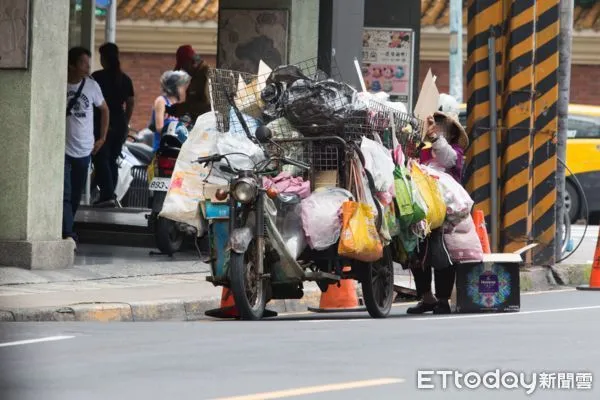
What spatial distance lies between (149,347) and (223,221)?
2.48 metres

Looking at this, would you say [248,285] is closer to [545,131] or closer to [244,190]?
[244,190]

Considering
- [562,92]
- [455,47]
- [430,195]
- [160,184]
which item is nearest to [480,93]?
[562,92]

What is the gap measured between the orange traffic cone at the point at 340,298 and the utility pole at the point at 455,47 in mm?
20899

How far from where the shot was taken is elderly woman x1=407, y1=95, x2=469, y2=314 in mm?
14039

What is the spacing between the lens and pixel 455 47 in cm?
3522

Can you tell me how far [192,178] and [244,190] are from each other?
3.26 ft

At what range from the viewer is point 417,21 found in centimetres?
1978

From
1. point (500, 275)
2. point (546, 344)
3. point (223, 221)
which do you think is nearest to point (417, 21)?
point (500, 275)

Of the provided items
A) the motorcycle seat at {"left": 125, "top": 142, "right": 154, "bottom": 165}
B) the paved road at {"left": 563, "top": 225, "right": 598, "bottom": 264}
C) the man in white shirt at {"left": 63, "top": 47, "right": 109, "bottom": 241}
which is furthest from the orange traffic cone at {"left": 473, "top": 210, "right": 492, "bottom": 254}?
the motorcycle seat at {"left": 125, "top": 142, "right": 154, "bottom": 165}

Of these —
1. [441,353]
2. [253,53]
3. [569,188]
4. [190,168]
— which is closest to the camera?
[441,353]

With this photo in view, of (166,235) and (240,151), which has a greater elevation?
(240,151)

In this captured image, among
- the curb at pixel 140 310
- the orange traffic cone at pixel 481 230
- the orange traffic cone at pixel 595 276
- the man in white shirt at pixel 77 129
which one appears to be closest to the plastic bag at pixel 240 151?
the curb at pixel 140 310

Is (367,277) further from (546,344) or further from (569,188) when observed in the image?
(569,188)

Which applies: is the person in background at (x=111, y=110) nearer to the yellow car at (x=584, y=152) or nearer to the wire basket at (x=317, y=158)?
the wire basket at (x=317, y=158)
